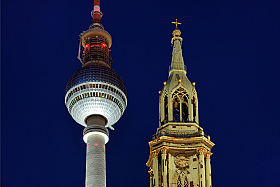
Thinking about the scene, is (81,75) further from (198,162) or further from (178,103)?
(198,162)

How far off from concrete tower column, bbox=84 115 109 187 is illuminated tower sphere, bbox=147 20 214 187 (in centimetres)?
1955

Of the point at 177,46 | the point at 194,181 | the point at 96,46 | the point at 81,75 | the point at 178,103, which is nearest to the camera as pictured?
the point at 194,181

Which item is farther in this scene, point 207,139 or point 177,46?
point 177,46

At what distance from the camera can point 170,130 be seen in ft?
346

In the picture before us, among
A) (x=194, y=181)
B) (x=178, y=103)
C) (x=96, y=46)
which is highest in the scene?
(x=96, y=46)

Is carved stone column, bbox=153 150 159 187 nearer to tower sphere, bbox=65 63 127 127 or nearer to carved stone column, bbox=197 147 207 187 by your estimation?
carved stone column, bbox=197 147 207 187

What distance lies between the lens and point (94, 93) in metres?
138

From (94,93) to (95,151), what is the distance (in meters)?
14.9

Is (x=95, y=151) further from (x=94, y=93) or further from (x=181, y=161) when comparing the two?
(x=181, y=161)

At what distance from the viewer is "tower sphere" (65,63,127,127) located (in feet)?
452

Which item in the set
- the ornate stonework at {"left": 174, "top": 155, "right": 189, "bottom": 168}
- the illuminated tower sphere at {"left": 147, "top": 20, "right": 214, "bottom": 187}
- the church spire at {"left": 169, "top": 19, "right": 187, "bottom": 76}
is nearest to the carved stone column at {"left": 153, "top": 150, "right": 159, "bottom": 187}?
the illuminated tower sphere at {"left": 147, "top": 20, "right": 214, "bottom": 187}

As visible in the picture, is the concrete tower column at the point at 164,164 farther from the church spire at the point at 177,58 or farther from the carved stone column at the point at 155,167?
the church spire at the point at 177,58

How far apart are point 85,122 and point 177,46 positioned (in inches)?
1258

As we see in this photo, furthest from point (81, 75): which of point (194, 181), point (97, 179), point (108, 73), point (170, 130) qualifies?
point (194, 181)
